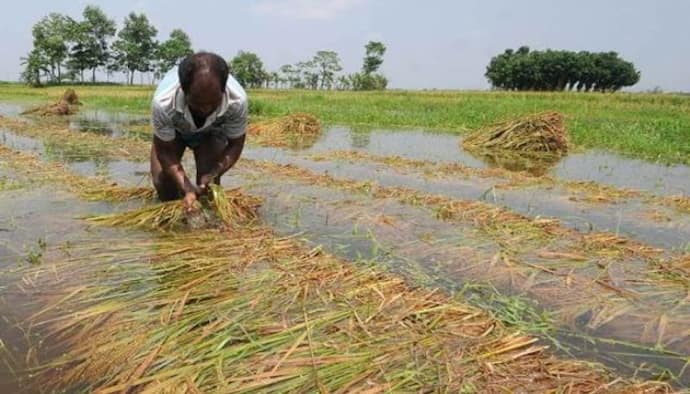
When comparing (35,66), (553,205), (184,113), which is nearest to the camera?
(184,113)

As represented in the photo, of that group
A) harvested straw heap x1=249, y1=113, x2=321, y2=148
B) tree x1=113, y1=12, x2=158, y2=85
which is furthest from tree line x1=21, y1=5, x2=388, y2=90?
harvested straw heap x1=249, y1=113, x2=321, y2=148

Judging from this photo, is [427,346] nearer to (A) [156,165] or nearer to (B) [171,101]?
(B) [171,101]

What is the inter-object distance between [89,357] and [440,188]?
5.30m

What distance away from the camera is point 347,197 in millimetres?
6000

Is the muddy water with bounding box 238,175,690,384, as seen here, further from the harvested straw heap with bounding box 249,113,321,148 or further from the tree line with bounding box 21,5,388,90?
the tree line with bounding box 21,5,388,90

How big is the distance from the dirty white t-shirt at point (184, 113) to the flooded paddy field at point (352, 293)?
2.78 feet

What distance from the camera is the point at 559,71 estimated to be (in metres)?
72.9

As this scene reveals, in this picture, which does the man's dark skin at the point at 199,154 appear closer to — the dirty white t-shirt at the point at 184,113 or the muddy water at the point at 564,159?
the dirty white t-shirt at the point at 184,113

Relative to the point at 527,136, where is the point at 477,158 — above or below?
below

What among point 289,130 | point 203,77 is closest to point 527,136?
point 289,130

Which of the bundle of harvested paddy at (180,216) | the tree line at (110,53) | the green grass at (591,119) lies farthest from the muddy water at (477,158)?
the tree line at (110,53)

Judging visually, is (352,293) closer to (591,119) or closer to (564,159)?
(564,159)

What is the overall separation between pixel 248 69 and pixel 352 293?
73.2m

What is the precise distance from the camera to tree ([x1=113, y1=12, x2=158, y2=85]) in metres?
62.8
